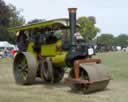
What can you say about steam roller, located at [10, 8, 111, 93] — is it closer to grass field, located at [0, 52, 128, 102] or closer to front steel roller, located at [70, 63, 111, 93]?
front steel roller, located at [70, 63, 111, 93]

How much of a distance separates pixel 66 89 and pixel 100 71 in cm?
129

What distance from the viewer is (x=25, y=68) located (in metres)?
13.1

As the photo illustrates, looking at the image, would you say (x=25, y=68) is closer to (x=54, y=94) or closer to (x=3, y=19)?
(x=54, y=94)

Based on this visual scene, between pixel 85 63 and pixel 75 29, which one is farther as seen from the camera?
pixel 75 29

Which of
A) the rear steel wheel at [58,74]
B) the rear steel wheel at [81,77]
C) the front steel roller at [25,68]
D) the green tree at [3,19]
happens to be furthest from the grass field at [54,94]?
the green tree at [3,19]

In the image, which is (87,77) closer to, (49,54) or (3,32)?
(49,54)

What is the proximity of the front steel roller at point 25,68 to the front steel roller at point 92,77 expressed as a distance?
5.95ft

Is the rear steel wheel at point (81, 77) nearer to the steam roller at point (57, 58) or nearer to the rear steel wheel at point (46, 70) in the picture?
the steam roller at point (57, 58)

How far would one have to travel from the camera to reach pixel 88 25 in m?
87.1

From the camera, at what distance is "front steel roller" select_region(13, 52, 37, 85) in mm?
12430

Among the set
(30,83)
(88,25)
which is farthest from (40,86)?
(88,25)

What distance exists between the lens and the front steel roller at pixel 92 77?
1042 centimetres

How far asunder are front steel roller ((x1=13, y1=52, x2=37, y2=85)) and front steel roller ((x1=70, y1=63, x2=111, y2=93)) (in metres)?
1.81

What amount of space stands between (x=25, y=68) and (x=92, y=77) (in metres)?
3.32
